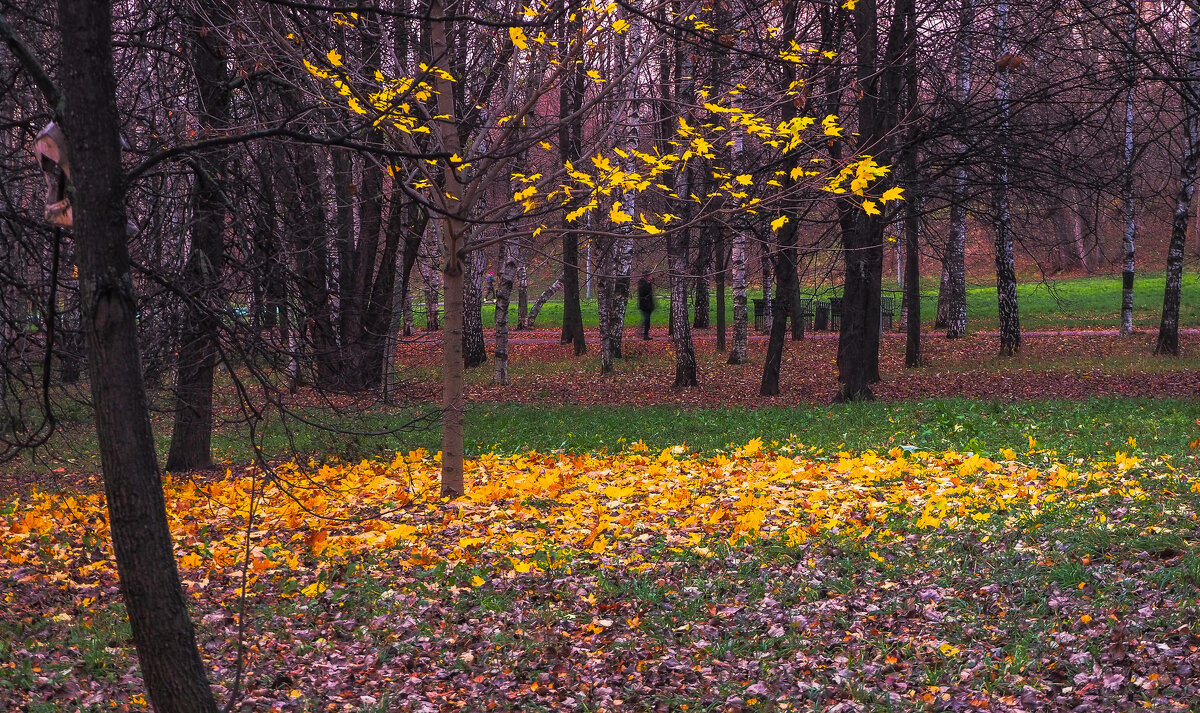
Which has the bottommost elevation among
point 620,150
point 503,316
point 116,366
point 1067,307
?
point 1067,307

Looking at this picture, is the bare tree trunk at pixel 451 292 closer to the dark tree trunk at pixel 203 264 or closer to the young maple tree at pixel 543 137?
the young maple tree at pixel 543 137

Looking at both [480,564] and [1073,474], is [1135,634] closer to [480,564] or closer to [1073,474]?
[1073,474]

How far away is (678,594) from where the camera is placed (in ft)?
19.1

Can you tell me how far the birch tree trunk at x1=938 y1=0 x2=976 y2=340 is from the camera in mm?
14281

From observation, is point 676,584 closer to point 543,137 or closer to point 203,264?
point 543,137

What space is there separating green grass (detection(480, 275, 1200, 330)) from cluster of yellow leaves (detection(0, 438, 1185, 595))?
66.9 feet

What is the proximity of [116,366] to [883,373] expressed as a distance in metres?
19.1

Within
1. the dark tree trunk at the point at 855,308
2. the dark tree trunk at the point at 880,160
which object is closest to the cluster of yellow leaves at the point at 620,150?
the dark tree trunk at the point at 880,160

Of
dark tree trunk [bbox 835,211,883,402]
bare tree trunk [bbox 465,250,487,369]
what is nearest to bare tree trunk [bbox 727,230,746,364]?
dark tree trunk [bbox 835,211,883,402]

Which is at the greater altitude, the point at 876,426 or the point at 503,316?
the point at 503,316

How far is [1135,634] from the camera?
474cm

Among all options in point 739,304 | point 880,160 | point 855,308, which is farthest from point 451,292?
point 739,304

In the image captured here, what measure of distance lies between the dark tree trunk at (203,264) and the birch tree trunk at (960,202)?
A: 10.1 m

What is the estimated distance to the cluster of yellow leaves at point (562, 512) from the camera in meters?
6.68
